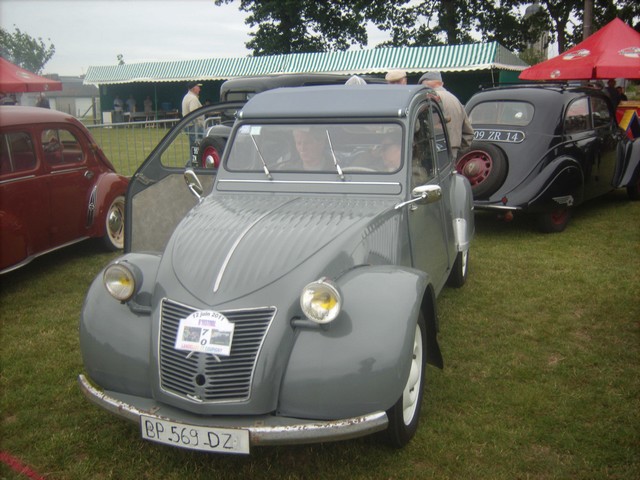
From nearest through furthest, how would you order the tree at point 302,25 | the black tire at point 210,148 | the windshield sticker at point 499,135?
1. the black tire at point 210,148
2. the windshield sticker at point 499,135
3. the tree at point 302,25

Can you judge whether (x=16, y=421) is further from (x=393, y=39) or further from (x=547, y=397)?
(x=393, y=39)

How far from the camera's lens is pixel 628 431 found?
345cm

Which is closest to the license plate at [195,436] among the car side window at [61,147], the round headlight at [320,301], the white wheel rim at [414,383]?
the round headlight at [320,301]

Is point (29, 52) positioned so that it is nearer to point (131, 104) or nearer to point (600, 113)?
point (131, 104)

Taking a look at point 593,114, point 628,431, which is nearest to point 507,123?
point 593,114

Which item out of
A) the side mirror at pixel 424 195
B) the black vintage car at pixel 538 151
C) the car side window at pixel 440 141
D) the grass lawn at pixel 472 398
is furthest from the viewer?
the black vintage car at pixel 538 151

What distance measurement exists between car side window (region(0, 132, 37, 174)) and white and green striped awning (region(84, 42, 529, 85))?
19.4 m

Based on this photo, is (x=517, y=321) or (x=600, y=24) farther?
(x=600, y=24)

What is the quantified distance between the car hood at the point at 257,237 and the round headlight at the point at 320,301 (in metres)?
0.27

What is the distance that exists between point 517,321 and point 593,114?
479 centimetres

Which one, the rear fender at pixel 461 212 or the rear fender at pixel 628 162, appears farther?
the rear fender at pixel 628 162

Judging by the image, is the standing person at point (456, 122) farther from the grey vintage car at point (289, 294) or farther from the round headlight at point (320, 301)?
the round headlight at point (320, 301)

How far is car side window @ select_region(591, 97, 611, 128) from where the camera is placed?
8680 mm

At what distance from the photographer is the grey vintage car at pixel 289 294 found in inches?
110
